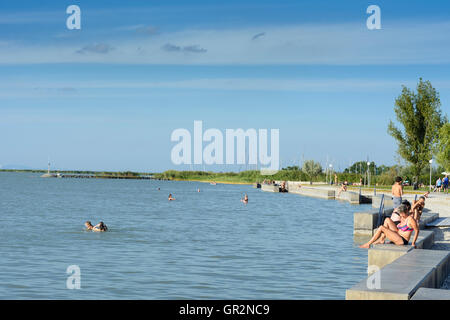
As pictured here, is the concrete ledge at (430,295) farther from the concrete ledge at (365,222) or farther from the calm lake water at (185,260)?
the concrete ledge at (365,222)

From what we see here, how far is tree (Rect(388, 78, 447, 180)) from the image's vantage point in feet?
209

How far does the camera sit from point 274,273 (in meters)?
16.6

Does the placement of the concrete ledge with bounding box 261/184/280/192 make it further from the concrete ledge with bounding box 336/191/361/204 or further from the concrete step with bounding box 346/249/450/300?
the concrete step with bounding box 346/249/450/300

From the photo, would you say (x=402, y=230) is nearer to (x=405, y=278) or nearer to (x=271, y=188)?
(x=405, y=278)

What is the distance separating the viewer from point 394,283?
917 centimetres

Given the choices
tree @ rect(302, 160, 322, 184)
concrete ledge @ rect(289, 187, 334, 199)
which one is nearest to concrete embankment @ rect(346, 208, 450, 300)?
concrete ledge @ rect(289, 187, 334, 199)

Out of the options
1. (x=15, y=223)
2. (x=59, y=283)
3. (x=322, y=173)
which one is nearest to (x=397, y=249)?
(x=59, y=283)

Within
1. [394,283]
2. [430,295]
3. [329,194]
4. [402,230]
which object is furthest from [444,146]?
[430,295]

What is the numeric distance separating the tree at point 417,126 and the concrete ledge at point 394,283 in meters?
55.8

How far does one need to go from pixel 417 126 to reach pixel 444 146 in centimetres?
366

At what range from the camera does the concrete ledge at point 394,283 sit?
8406 mm

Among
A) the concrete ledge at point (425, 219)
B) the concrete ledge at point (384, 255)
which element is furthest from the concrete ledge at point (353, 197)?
the concrete ledge at point (384, 255)

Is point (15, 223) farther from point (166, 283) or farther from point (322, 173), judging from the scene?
point (322, 173)

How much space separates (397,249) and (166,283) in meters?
6.04
